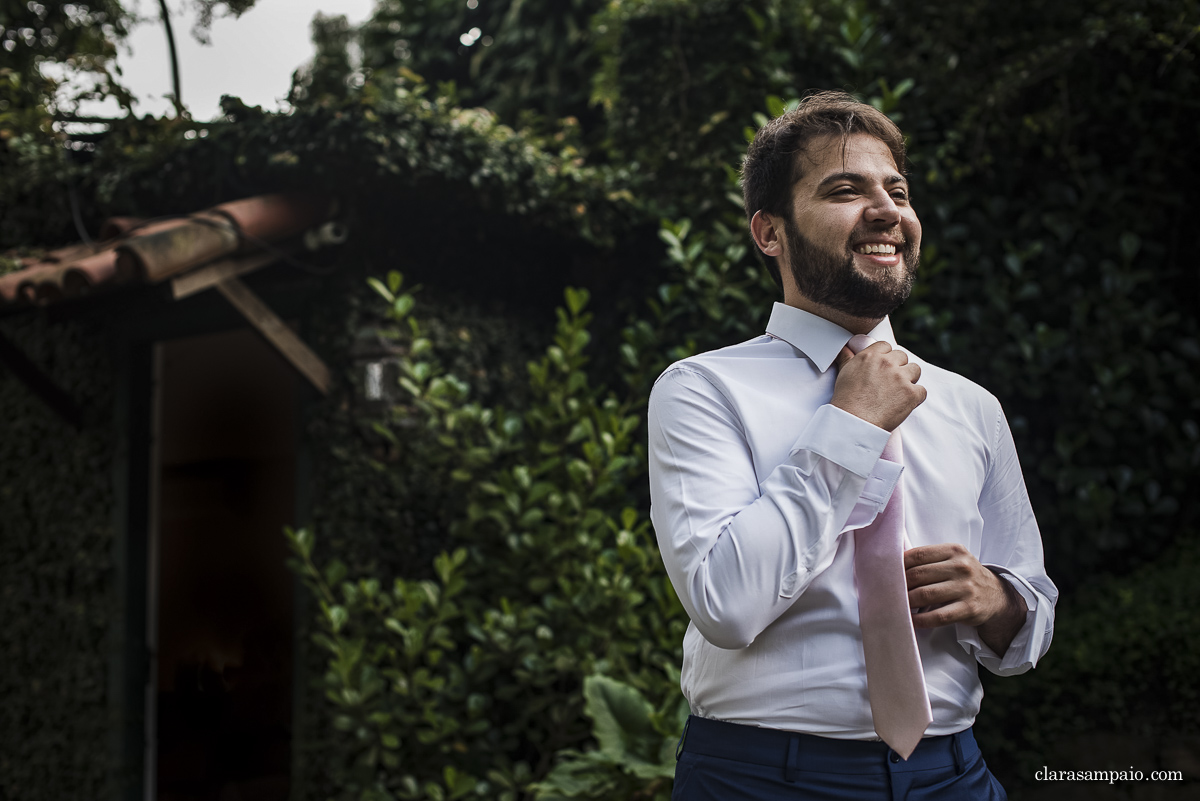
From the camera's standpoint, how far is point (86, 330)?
4.75 m

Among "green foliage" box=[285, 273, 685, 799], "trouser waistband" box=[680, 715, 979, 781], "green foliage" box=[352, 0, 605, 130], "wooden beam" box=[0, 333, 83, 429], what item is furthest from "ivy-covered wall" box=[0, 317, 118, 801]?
"trouser waistband" box=[680, 715, 979, 781]

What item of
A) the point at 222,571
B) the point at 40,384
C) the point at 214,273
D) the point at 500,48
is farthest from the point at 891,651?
the point at 500,48

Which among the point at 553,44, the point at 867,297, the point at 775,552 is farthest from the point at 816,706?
the point at 553,44

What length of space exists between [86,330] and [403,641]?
Result: 2.69 metres

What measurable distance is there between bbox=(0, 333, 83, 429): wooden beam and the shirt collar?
415cm

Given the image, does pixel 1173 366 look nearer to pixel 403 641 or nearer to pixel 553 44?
pixel 403 641

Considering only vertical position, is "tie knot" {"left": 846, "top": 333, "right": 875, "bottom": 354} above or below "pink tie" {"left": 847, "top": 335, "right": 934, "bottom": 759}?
above

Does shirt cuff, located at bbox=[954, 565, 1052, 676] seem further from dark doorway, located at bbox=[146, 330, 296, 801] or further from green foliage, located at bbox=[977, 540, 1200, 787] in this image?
dark doorway, located at bbox=[146, 330, 296, 801]

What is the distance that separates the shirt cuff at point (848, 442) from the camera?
1118mm

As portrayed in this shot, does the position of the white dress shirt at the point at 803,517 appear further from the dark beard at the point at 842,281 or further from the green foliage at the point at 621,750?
the green foliage at the point at 621,750

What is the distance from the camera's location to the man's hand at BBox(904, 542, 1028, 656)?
1.19m

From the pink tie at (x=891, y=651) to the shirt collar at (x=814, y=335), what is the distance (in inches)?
9.0

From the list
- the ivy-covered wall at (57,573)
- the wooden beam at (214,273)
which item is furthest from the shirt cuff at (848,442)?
the ivy-covered wall at (57,573)

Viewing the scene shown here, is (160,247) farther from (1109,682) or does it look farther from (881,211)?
(1109,682)
